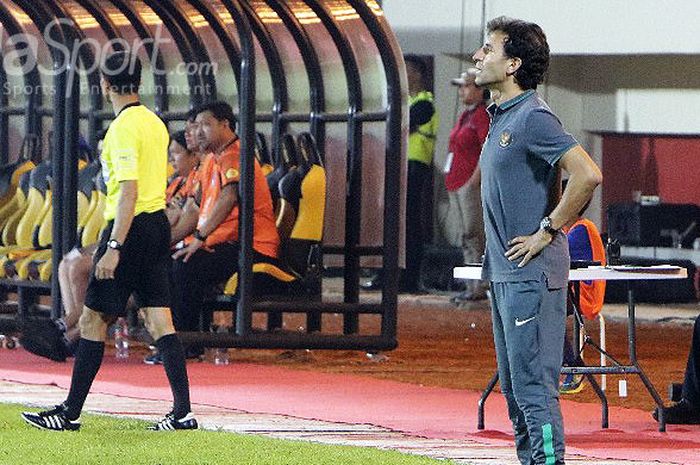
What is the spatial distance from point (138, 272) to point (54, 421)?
814mm

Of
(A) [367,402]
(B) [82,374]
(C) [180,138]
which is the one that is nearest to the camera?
(B) [82,374]

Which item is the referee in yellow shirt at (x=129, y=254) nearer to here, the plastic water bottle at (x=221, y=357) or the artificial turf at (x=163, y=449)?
the artificial turf at (x=163, y=449)

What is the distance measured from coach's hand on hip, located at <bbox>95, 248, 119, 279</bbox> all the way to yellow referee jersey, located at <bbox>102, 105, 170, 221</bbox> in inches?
9.6

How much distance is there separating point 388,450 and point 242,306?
422 cm

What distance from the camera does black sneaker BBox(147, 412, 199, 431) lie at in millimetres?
9148

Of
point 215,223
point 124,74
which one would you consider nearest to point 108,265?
point 124,74

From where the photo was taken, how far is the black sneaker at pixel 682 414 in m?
9.85

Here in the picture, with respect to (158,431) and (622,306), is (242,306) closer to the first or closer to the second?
(158,431)

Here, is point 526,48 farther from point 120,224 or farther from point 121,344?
point 121,344

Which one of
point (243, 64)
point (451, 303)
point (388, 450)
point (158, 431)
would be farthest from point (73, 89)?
point (451, 303)

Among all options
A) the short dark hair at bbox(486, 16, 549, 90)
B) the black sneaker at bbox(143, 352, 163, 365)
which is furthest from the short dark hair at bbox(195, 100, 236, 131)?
the short dark hair at bbox(486, 16, 549, 90)

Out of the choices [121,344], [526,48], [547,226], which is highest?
[526,48]

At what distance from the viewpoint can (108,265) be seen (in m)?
9.12

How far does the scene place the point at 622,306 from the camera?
18938 mm
